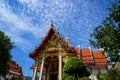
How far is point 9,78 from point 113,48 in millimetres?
25683

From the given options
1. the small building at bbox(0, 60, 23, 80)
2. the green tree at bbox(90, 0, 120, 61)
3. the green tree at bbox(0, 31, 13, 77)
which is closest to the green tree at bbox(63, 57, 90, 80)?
the green tree at bbox(90, 0, 120, 61)

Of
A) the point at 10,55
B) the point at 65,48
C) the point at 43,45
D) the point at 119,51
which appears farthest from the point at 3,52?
the point at 119,51

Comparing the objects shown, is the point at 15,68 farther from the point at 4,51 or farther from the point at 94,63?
the point at 94,63

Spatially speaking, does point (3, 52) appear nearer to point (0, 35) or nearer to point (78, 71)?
point (0, 35)

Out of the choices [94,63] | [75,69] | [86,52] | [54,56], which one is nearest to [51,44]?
[54,56]

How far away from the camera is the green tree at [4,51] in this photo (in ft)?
87.5

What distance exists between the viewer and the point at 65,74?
18.0m

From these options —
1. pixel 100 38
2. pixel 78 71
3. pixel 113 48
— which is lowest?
pixel 78 71

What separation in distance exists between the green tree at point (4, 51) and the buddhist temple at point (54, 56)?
5.42 m

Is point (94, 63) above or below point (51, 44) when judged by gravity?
below

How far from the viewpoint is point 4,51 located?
27.1 meters

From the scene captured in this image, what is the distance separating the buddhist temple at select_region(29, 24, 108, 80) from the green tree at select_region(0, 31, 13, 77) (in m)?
5.42

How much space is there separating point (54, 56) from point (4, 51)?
7438mm

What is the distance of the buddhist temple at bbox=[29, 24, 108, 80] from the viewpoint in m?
21.7
